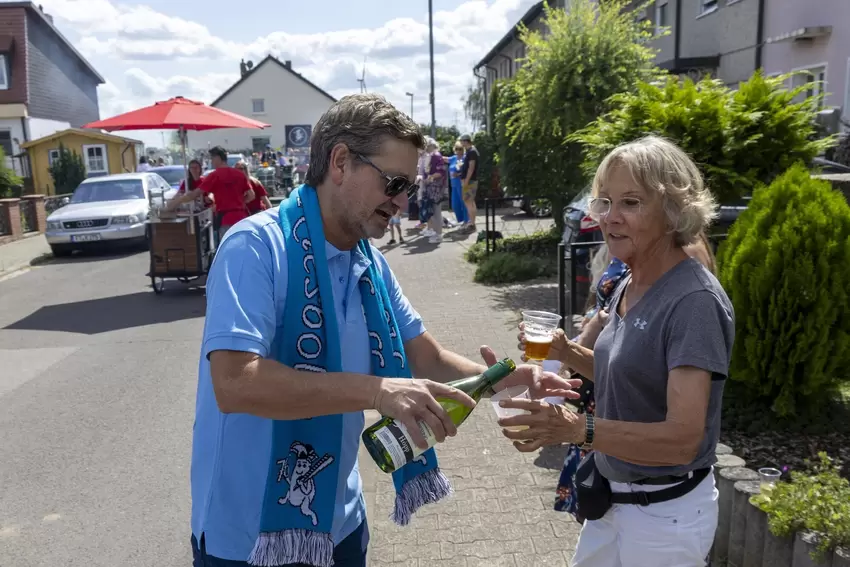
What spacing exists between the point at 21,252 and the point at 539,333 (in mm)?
16822

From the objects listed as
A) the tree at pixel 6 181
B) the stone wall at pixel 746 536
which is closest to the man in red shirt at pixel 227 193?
the stone wall at pixel 746 536

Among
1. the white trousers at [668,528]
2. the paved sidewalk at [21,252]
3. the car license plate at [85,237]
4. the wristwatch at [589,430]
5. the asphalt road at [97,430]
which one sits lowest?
the asphalt road at [97,430]

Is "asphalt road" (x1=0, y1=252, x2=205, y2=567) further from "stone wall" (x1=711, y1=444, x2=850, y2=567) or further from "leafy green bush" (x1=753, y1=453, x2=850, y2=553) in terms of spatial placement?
"leafy green bush" (x1=753, y1=453, x2=850, y2=553)

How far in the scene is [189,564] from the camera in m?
3.76

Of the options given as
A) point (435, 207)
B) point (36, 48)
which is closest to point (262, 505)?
point (435, 207)

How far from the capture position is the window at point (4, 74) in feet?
118

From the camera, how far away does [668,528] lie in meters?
2.20

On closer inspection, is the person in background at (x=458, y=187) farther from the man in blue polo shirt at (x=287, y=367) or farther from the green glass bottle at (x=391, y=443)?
the green glass bottle at (x=391, y=443)

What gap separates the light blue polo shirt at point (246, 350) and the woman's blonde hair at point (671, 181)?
2.82ft

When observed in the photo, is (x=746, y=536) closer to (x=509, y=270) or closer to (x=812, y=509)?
(x=812, y=509)

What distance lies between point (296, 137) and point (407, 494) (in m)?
40.7

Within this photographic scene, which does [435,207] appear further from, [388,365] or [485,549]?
[388,365]

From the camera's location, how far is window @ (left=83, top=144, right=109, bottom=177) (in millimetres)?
35500

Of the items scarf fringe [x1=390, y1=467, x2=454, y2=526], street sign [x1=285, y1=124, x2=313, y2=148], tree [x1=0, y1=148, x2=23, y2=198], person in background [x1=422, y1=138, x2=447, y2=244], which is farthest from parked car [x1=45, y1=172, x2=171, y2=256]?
street sign [x1=285, y1=124, x2=313, y2=148]
